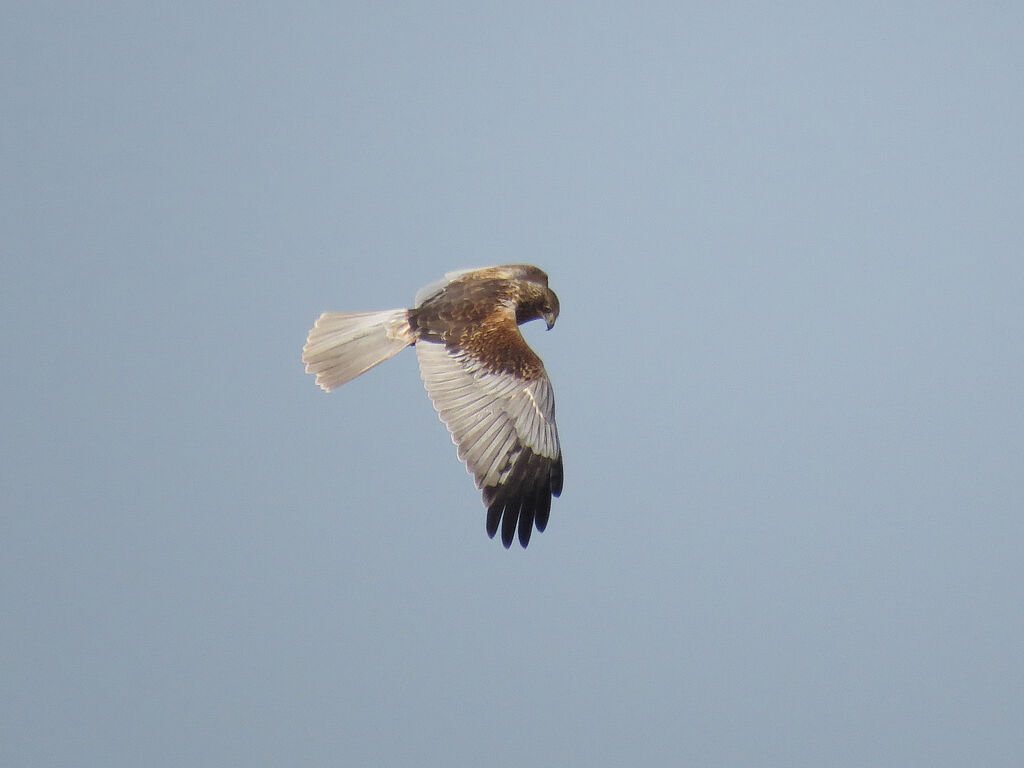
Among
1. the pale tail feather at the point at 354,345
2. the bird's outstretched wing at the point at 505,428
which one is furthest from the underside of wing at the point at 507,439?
the pale tail feather at the point at 354,345

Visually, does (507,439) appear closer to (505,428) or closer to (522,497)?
(505,428)

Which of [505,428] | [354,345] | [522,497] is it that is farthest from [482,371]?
[354,345]

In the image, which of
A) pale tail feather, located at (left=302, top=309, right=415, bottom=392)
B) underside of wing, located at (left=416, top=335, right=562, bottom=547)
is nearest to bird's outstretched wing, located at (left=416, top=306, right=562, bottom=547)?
underside of wing, located at (left=416, top=335, right=562, bottom=547)

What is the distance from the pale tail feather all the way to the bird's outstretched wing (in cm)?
66

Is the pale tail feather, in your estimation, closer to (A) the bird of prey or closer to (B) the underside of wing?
(A) the bird of prey

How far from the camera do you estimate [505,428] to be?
355 inches

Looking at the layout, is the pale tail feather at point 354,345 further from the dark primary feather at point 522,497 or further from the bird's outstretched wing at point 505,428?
the dark primary feather at point 522,497

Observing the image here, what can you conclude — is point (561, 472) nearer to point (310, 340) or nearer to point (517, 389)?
point (517, 389)

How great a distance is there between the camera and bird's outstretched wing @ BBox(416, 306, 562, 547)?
8953mm

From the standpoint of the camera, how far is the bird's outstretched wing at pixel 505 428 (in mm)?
8953

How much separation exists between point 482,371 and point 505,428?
43cm

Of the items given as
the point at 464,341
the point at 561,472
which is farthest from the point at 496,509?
the point at 464,341

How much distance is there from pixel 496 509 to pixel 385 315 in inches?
72.1

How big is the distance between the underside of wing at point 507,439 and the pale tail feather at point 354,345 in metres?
0.77
